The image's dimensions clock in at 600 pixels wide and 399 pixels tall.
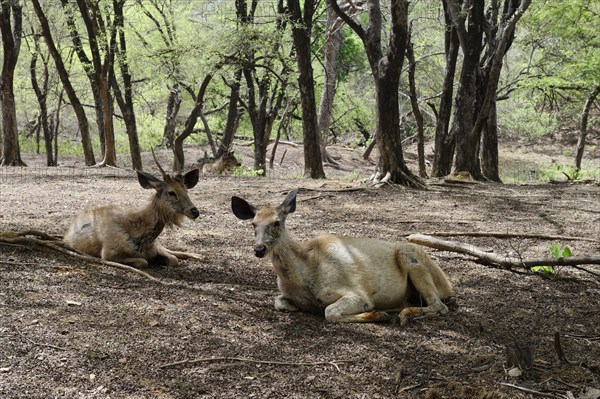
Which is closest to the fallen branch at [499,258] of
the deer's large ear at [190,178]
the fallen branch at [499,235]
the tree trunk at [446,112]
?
the fallen branch at [499,235]

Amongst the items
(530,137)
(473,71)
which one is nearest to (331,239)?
(473,71)

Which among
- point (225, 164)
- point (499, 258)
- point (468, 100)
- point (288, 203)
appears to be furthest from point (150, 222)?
point (225, 164)

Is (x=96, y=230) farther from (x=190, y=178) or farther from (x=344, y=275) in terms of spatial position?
(x=344, y=275)

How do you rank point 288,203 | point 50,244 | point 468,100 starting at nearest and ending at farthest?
1. point 288,203
2. point 50,244
3. point 468,100

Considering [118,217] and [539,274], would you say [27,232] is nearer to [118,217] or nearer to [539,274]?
[118,217]

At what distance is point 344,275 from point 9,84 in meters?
18.4

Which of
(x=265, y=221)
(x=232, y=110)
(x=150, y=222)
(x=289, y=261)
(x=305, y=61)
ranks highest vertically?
(x=305, y=61)

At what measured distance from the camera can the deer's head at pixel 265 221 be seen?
576cm

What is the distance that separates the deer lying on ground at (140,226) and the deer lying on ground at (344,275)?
5.04 ft

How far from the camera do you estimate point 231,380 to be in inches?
173

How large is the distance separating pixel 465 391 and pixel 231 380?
149 cm

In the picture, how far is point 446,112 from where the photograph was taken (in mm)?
19266

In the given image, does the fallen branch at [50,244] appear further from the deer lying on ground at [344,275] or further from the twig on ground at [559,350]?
the twig on ground at [559,350]

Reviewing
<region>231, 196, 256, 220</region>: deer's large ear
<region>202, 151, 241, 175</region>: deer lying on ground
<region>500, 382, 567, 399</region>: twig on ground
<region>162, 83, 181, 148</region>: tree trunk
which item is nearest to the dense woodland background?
<region>162, 83, 181, 148</region>: tree trunk
